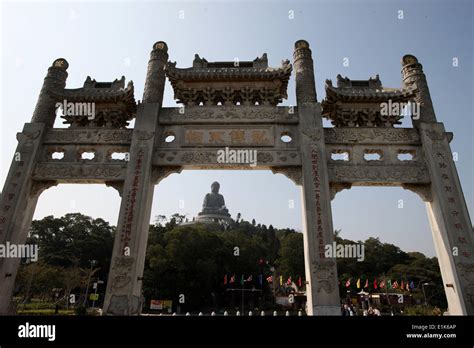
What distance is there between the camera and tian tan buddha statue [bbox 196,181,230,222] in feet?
198

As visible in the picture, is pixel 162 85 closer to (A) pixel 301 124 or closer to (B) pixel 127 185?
(B) pixel 127 185

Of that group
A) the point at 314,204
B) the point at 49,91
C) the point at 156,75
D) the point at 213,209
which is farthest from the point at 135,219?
the point at 213,209

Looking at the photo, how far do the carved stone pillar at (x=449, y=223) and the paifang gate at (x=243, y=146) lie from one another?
3 cm

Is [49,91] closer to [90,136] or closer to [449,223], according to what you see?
[90,136]

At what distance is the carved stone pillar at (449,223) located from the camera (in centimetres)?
824

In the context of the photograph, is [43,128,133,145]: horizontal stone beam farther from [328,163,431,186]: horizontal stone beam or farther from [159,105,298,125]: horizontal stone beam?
[328,163,431,186]: horizontal stone beam

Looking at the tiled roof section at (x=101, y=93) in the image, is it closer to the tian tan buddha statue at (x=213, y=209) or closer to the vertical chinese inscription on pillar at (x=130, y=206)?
the vertical chinese inscription on pillar at (x=130, y=206)

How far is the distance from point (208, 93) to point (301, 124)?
339 centimetres

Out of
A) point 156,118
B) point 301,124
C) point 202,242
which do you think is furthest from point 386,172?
point 202,242

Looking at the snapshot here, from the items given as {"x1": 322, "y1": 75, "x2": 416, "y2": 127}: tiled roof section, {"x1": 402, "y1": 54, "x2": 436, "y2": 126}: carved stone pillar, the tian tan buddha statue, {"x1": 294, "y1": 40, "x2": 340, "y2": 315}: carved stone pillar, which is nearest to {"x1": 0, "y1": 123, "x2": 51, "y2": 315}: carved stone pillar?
{"x1": 294, "y1": 40, "x2": 340, "y2": 315}: carved stone pillar

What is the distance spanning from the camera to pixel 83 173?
32.3 ft
